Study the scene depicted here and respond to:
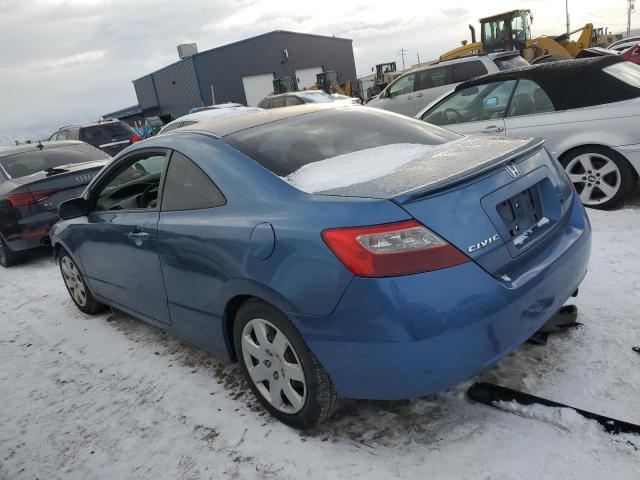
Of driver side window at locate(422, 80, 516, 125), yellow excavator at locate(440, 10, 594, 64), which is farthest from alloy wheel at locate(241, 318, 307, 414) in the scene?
yellow excavator at locate(440, 10, 594, 64)

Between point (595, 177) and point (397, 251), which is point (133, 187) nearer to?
point (397, 251)

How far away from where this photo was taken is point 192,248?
271 cm

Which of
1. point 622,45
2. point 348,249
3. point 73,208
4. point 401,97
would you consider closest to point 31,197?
point 73,208

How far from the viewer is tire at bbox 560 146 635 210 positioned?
4.91m

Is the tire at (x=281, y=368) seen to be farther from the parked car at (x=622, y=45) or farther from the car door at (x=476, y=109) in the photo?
the parked car at (x=622, y=45)

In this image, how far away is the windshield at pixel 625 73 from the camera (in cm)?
499

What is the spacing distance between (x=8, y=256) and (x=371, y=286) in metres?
6.36

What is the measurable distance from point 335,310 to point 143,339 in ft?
7.80

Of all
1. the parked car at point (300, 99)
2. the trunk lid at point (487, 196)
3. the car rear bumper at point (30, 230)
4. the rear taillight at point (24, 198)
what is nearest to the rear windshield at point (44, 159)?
the rear taillight at point (24, 198)

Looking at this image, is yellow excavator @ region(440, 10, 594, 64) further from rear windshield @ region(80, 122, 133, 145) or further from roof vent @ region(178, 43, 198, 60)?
roof vent @ region(178, 43, 198, 60)

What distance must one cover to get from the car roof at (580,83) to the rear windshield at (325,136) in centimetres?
265

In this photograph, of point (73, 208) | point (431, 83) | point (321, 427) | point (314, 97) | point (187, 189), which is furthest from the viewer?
point (314, 97)

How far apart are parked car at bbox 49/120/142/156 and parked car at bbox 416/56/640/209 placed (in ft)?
36.0

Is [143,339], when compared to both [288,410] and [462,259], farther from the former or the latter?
[462,259]
